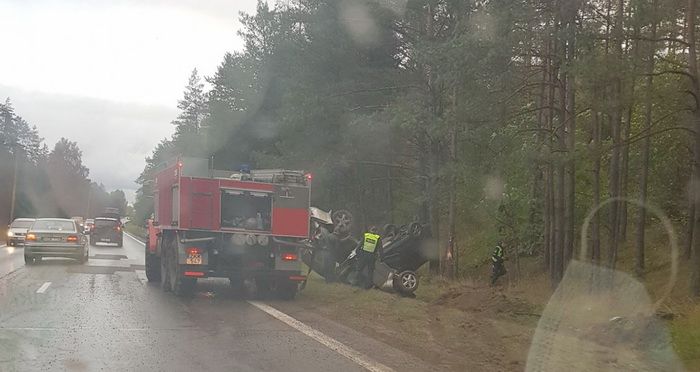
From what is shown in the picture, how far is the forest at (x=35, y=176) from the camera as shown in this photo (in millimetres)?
83312

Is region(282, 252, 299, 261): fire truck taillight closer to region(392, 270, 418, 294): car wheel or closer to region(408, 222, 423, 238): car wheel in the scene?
region(392, 270, 418, 294): car wheel

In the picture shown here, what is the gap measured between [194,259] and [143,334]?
4.73 metres

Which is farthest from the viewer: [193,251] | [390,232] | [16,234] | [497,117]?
[16,234]

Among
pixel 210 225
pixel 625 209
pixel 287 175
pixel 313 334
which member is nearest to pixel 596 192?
pixel 625 209

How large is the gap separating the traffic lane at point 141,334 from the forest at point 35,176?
61.9 m

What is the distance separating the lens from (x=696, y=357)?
28.8 ft

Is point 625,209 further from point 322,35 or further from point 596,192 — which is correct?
point 322,35

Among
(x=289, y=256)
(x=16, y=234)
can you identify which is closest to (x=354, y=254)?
(x=289, y=256)

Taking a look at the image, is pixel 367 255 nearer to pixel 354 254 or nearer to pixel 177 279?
pixel 354 254

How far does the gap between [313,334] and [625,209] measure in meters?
15.7

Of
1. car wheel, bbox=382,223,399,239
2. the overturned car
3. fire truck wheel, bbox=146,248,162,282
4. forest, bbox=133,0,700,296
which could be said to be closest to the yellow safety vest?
the overturned car

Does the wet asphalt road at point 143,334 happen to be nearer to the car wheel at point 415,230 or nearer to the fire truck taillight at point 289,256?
the fire truck taillight at point 289,256

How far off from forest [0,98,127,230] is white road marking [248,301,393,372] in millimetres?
64940

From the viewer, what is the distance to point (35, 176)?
107500 mm
